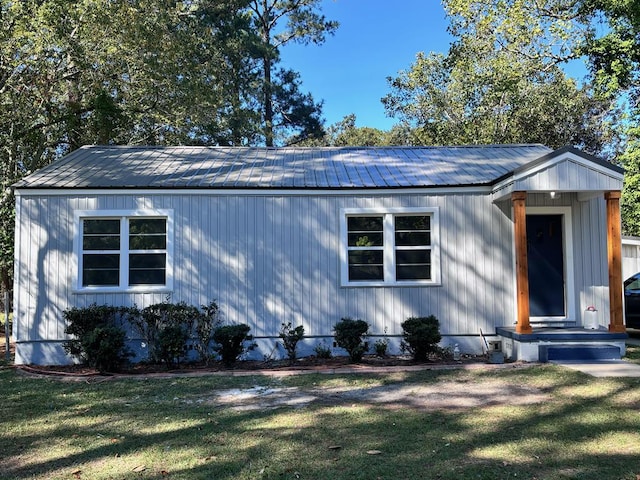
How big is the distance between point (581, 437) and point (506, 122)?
67.2 feet

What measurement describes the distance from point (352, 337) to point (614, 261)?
4.60 metres

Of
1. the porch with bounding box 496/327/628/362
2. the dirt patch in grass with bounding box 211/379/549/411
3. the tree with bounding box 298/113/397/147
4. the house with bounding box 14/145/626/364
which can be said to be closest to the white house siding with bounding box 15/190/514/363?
the house with bounding box 14/145/626/364

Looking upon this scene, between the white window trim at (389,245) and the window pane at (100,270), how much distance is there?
4.05 meters

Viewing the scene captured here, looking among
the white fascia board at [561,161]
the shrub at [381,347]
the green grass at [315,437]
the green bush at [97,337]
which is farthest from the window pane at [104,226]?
the white fascia board at [561,161]

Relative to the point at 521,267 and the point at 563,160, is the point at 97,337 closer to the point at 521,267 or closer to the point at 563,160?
the point at 521,267

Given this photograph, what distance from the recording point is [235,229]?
29.5 ft

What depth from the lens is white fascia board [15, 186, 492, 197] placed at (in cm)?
883

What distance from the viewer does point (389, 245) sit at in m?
9.05

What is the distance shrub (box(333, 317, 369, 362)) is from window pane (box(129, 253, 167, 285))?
10.9 ft

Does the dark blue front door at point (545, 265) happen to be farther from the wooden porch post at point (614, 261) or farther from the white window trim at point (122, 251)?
the white window trim at point (122, 251)

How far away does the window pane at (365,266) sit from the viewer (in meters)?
9.12

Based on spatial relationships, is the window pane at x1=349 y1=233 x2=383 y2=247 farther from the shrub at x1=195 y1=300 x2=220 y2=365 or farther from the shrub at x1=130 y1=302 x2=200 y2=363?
the shrub at x1=130 y1=302 x2=200 y2=363

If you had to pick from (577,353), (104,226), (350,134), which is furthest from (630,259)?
(350,134)

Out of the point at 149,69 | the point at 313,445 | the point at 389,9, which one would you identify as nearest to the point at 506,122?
the point at 389,9
